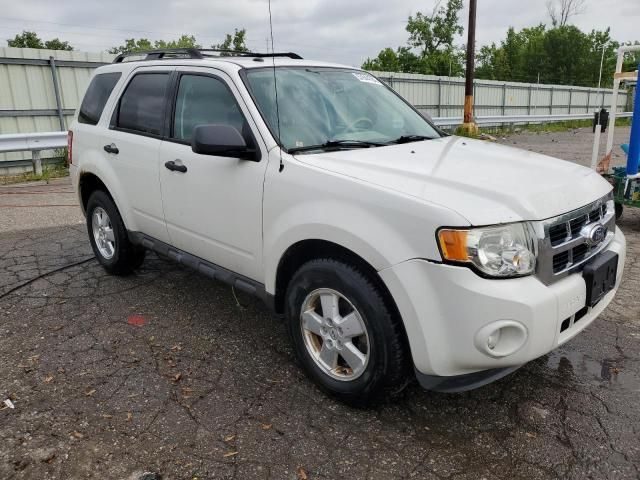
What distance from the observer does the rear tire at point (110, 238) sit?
182 inches

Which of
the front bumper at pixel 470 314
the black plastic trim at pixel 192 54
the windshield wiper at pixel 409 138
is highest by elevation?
the black plastic trim at pixel 192 54

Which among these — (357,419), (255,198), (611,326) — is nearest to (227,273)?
(255,198)

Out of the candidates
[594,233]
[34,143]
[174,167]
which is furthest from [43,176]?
[594,233]

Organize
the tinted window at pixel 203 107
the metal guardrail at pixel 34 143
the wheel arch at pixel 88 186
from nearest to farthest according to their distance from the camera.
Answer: the tinted window at pixel 203 107
the wheel arch at pixel 88 186
the metal guardrail at pixel 34 143

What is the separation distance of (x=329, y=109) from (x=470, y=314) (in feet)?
5.78

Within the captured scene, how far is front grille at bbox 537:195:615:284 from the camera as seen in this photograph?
Result: 7.93 ft

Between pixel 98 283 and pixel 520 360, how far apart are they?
3736 mm

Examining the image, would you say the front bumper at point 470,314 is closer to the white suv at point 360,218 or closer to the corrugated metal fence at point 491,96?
the white suv at point 360,218

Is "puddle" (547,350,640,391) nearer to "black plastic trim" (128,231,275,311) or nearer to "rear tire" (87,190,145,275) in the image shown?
"black plastic trim" (128,231,275,311)

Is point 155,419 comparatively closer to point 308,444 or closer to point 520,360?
Answer: point 308,444

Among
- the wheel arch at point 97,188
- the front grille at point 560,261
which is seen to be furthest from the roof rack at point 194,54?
the front grille at point 560,261

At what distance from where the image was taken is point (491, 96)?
25.8 m

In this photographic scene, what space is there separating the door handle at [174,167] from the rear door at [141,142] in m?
0.23

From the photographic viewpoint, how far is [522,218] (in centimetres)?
237
